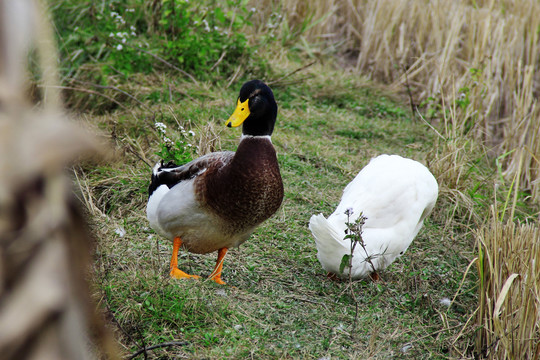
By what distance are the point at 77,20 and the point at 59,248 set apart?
20.2 ft

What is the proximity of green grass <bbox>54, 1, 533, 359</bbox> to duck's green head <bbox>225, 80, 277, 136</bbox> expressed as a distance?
0.73 metres

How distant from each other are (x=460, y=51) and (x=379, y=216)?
3.43m

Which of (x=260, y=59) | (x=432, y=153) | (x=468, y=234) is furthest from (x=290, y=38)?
(x=468, y=234)

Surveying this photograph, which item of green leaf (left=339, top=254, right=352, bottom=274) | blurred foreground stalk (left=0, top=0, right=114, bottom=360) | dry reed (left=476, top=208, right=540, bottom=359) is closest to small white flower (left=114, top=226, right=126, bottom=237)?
green leaf (left=339, top=254, right=352, bottom=274)

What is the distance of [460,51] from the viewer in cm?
593

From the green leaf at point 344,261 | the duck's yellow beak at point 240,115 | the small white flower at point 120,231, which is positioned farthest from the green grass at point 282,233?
the duck's yellow beak at point 240,115

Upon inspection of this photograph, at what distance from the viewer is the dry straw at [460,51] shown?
5109 mm

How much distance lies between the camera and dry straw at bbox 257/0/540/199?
5109 millimetres

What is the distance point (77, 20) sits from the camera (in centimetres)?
595

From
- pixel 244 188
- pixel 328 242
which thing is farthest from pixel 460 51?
pixel 244 188

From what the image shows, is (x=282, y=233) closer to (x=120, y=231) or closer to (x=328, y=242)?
(x=328, y=242)

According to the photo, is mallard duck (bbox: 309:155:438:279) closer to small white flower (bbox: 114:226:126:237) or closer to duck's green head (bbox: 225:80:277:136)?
duck's green head (bbox: 225:80:277:136)

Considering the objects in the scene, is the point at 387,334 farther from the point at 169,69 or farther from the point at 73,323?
the point at 169,69

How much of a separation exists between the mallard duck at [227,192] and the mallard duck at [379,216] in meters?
0.36
